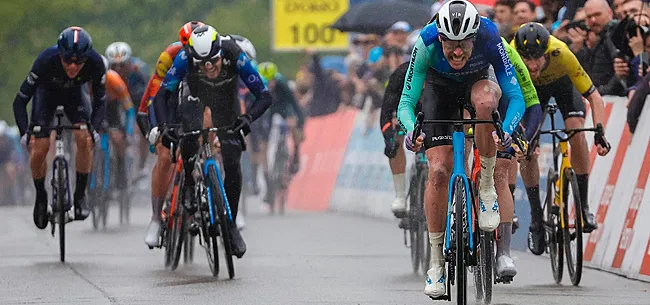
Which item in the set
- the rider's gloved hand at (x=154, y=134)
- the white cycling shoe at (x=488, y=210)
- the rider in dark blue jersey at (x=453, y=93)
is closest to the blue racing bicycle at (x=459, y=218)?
the rider in dark blue jersey at (x=453, y=93)

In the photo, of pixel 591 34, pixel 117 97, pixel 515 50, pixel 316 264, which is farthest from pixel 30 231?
pixel 515 50

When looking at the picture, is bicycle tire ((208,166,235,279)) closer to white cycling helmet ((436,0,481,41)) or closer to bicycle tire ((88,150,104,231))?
white cycling helmet ((436,0,481,41))

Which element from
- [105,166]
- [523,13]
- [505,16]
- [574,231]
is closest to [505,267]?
[574,231]

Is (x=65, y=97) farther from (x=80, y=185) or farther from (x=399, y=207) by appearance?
(x=399, y=207)

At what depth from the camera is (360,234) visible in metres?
18.3

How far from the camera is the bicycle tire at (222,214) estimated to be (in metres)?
12.1

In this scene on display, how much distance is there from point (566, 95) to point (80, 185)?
479cm

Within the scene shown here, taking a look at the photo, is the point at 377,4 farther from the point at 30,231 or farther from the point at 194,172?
the point at 194,172

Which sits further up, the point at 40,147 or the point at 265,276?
the point at 40,147

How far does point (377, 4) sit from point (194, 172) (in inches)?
475

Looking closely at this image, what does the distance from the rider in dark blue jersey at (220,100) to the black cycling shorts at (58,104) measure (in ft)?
6.34

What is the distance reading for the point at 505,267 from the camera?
10.5 m

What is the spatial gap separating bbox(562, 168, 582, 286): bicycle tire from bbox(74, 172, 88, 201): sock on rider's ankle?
189 inches

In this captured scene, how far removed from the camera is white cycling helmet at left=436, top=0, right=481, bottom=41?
9516 mm
